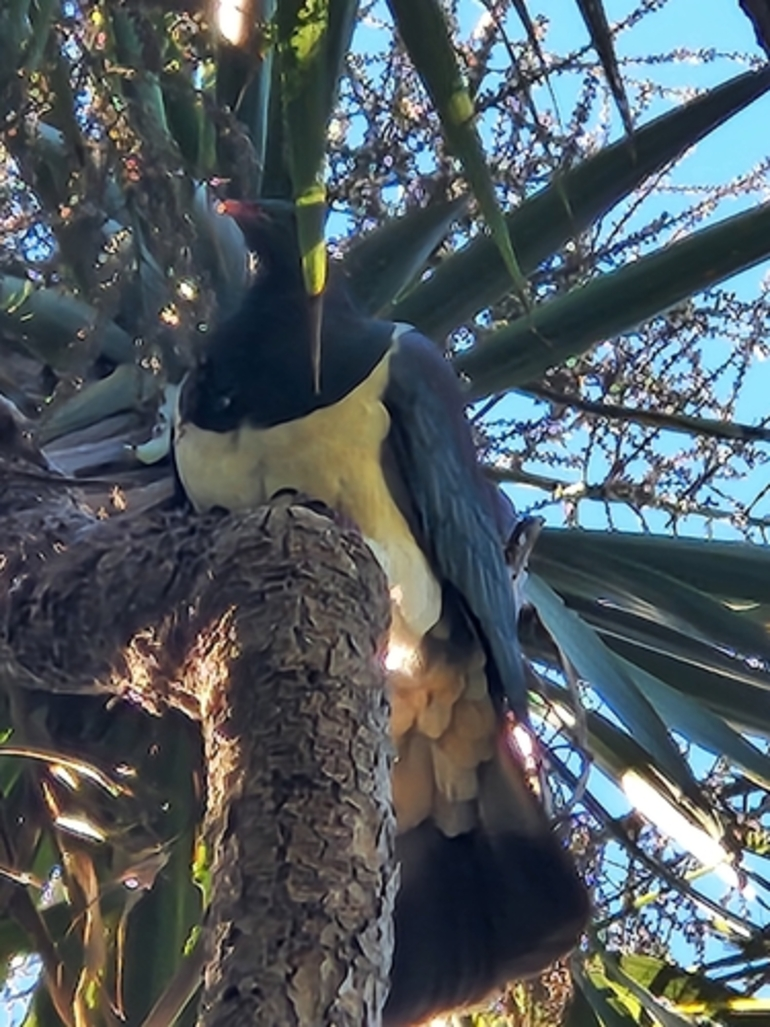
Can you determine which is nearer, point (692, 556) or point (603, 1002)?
point (603, 1002)

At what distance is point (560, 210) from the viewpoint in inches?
80.5

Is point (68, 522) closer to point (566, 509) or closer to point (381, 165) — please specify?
point (381, 165)

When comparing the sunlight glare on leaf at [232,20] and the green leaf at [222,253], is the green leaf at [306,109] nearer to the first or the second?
the sunlight glare on leaf at [232,20]

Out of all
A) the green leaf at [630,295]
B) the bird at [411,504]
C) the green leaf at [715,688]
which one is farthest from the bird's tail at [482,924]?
the green leaf at [630,295]

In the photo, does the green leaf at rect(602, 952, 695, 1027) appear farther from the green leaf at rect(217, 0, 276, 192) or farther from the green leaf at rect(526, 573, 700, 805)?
the green leaf at rect(217, 0, 276, 192)

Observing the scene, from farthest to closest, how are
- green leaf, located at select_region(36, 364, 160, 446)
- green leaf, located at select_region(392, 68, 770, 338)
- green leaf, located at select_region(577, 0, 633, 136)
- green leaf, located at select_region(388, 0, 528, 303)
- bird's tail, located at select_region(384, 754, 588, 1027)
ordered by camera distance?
green leaf, located at select_region(36, 364, 160, 446) → green leaf, located at select_region(392, 68, 770, 338) → bird's tail, located at select_region(384, 754, 588, 1027) → green leaf, located at select_region(388, 0, 528, 303) → green leaf, located at select_region(577, 0, 633, 136)

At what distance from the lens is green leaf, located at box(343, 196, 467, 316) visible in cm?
206

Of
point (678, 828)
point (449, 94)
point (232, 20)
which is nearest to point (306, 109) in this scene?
point (449, 94)

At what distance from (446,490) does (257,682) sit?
2.60ft

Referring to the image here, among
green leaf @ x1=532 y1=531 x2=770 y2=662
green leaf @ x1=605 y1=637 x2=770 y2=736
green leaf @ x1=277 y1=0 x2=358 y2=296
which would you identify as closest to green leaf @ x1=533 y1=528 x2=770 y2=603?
green leaf @ x1=532 y1=531 x2=770 y2=662

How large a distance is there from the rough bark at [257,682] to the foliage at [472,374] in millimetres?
170

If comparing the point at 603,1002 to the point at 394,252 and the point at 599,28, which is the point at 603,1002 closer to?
the point at 394,252

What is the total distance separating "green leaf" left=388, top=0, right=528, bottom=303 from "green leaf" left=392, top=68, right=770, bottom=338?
0.73 meters

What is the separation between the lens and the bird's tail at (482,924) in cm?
155
